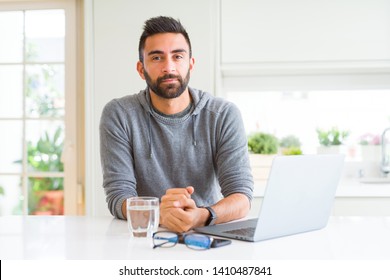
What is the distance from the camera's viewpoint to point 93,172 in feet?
10.2

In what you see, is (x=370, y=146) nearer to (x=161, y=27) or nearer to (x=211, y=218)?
(x=161, y=27)

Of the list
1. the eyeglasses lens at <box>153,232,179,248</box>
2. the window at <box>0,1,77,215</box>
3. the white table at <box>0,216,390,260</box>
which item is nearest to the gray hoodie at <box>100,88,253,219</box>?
the white table at <box>0,216,390,260</box>

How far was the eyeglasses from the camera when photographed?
1.30m

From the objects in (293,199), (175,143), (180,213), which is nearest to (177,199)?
(180,213)

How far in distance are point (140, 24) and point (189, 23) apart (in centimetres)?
28

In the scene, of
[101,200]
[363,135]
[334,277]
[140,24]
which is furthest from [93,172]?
[334,277]

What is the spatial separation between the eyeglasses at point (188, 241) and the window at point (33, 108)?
2.12 meters

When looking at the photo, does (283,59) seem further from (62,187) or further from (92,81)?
(62,187)

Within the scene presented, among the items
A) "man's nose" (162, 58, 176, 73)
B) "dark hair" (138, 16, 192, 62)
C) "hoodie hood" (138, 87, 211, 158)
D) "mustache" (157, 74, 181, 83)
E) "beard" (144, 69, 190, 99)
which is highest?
"dark hair" (138, 16, 192, 62)

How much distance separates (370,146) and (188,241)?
260 cm

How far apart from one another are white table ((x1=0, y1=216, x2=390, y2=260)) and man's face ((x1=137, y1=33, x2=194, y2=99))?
0.57 m

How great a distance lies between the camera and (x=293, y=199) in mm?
1432

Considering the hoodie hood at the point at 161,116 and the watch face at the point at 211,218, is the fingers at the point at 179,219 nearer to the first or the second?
the watch face at the point at 211,218

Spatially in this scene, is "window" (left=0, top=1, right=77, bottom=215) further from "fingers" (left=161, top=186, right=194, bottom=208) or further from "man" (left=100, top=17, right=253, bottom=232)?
"fingers" (left=161, top=186, right=194, bottom=208)
